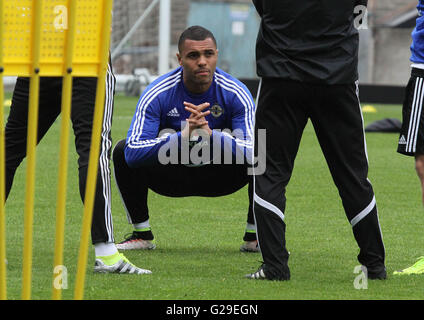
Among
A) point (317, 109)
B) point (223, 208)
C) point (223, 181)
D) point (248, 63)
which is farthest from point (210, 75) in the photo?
point (248, 63)

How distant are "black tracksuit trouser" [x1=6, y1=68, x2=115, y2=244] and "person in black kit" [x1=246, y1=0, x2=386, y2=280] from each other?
88 centimetres

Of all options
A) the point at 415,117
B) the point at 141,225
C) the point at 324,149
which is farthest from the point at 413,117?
the point at 141,225

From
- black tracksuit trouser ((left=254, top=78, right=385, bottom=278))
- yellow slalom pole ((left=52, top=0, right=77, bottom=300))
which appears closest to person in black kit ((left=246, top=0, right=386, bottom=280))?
black tracksuit trouser ((left=254, top=78, right=385, bottom=278))

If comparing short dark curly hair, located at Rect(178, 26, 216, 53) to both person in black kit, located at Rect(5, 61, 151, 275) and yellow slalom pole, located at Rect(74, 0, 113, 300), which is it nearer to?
person in black kit, located at Rect(5, 61, 151, 275)

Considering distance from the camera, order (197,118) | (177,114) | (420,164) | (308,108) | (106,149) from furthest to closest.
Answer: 1. (177,114)
2. (420,164)
3. (197,118)
4. (106,149)
5. (308,108)

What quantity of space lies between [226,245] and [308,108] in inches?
66.6

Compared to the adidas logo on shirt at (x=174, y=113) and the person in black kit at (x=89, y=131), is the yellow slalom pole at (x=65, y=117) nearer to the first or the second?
the person in black kit at (x=89, y=131)

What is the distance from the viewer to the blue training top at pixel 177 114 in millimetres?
6828

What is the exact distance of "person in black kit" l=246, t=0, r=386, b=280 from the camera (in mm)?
5684

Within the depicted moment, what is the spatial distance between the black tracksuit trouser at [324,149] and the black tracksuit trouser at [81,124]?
0.88 metres

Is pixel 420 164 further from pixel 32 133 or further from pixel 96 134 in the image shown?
pixel 32 133

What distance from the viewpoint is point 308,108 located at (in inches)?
231
